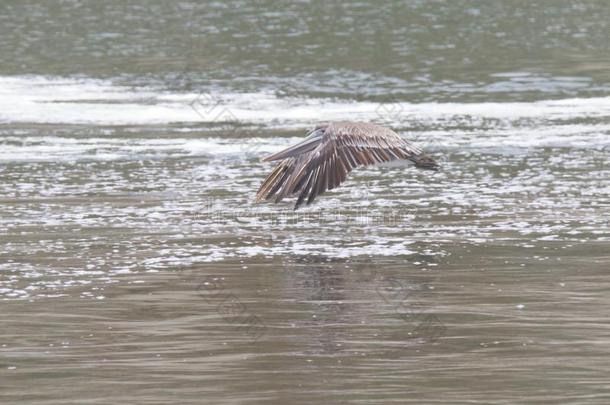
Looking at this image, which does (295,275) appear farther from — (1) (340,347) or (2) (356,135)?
(1) (340,347)

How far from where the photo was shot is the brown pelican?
40.2 ft

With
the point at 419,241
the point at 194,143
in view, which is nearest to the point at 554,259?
the point at 419,241

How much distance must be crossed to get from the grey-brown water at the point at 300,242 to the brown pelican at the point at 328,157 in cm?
55

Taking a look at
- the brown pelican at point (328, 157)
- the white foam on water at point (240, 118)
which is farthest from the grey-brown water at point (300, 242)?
the brown pelican at point (328, 157)

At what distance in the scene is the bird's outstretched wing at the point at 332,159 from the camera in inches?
482

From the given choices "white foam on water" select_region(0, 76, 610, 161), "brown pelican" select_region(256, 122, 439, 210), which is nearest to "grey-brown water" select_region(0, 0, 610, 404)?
"white foam on water" select_region(0, 76, 610, 161)

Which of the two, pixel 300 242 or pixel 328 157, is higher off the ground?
pixel 328 157

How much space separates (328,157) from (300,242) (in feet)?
2.92

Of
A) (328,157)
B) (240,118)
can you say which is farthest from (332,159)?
(240,118)

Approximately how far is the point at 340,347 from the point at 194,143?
435 inches

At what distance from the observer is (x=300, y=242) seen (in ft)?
42.1

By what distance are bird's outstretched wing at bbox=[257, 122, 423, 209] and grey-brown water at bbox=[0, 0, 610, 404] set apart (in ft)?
1.80

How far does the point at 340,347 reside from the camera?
8.88 metres

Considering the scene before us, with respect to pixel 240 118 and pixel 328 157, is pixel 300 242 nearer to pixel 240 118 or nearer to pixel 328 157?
pixel 328 157
